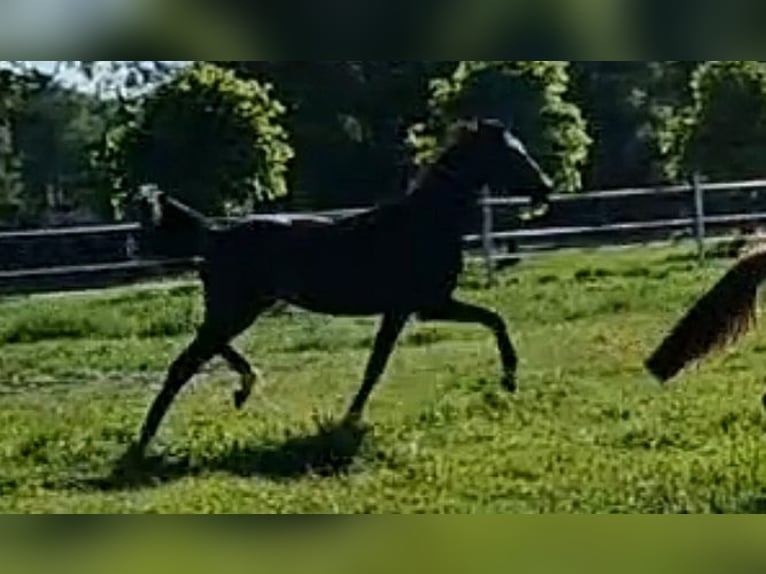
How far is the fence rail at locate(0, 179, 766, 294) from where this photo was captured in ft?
28.5

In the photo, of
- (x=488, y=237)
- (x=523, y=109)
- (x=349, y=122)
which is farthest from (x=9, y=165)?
(x=523, y=109)

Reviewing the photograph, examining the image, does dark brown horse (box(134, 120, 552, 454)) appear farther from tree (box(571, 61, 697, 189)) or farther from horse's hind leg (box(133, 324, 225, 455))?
tree (box(571, 61, 697, 189))

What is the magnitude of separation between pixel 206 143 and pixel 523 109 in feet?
3.60

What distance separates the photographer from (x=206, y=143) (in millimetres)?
8805

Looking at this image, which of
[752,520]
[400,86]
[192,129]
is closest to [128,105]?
[192,129]

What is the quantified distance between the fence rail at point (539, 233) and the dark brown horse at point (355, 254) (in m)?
0.07

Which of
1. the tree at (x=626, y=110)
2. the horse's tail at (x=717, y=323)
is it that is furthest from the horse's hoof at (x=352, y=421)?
the tree at (x=626, y=110)

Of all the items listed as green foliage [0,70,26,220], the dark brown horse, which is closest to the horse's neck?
the dark brown horse

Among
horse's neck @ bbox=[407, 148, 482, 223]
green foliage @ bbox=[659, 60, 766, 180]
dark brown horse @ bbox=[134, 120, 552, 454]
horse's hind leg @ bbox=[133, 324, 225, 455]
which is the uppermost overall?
green foliage @ bbox=[659, 60, 766, 180]

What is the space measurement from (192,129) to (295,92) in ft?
1.36

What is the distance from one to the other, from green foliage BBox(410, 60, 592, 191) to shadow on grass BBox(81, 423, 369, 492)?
996 millimetres

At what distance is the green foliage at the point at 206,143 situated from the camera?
8656mm

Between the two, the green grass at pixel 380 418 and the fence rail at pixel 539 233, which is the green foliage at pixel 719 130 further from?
the green grass at pixel 380 418

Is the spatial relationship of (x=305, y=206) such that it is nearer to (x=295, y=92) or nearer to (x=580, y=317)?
(x=295, y=92)
